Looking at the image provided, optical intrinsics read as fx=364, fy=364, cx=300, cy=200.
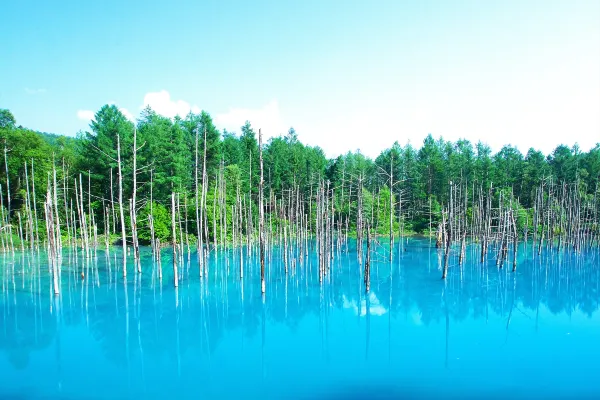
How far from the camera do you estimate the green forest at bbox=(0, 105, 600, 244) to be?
3189 cm

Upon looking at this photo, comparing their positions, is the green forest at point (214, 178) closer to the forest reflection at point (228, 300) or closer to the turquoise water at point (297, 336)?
the forest reflection at point (228, 300)

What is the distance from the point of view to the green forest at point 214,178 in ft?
105

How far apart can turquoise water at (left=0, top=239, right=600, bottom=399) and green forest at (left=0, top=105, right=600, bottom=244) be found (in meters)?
6.17

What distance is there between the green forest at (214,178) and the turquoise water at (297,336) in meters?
6.17

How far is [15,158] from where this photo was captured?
123 ft

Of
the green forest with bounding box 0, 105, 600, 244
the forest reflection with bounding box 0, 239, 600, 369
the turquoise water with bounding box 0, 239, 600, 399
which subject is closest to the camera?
the turquoise water with bounding box 0, 239, 600, 399

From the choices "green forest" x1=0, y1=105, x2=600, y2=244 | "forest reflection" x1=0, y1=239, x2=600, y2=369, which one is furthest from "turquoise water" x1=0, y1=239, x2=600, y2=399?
"green forest" x1=0, y1=105, x2=600, y2=244

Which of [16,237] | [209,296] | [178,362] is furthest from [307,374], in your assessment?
[16,237]

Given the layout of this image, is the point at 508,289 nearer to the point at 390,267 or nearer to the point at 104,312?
the point at 390,267

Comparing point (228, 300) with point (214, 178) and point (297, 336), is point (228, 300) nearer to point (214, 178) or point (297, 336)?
point (297, 336)

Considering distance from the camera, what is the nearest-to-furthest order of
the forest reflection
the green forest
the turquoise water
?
the turquoise water → the forest reflection → the green forest

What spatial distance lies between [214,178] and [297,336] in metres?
28.5

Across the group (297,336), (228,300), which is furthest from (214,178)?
(297,336)

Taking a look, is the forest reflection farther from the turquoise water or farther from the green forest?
the green forest
